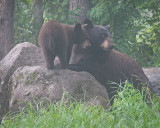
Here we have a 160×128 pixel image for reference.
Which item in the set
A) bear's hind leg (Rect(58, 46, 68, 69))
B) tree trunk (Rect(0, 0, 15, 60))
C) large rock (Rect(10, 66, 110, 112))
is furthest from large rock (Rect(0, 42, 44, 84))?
tree trunk (Rect(0, 0, 15, 60))

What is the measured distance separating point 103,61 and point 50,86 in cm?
181

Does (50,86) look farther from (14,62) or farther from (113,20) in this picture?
(113,20)

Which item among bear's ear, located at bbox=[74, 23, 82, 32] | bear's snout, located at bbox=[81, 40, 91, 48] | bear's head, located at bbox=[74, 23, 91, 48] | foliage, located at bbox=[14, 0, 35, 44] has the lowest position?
foliage, located at bbox=[14, 0, 35, 44]

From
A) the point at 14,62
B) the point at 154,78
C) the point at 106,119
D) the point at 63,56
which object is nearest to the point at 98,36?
the point at 63,56

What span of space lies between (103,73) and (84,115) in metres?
2.93

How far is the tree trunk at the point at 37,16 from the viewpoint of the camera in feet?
38.0

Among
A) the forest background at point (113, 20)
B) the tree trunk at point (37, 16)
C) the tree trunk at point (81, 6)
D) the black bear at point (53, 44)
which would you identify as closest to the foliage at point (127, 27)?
the forest background at point (113, 20)

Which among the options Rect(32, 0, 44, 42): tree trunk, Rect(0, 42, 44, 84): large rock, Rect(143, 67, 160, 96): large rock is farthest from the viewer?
Rect(32, 0, 44, 42): tree trunk

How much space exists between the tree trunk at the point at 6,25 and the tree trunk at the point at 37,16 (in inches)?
118

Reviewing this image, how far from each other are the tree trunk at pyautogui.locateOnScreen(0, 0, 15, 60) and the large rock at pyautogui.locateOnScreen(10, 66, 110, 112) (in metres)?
2.40

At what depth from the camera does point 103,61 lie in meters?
6.97

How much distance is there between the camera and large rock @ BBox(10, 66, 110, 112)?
217 inches

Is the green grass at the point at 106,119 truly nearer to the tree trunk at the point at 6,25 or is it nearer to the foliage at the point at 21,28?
the tree trunk at the point at 6,25

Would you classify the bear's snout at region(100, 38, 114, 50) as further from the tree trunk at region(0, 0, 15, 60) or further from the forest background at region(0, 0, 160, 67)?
the forest background at region(0, 0, 160, 67)
